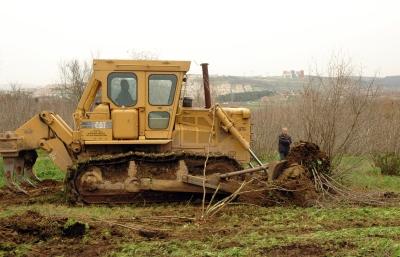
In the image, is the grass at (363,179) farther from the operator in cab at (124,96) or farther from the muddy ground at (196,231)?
the operator in cab at (124,96)

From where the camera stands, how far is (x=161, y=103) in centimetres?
1183

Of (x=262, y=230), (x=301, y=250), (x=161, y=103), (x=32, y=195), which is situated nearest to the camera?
(x=301, y=250)

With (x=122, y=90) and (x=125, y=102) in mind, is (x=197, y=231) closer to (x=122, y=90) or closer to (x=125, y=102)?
(x=125, y=102)

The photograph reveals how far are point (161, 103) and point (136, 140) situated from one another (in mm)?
926

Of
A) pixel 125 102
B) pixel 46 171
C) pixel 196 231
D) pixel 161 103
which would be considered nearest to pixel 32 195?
pixel 125 102

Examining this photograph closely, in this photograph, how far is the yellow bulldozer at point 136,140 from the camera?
11234 mm

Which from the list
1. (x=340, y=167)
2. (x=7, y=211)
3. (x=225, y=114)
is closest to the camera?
(x=7, y=211)

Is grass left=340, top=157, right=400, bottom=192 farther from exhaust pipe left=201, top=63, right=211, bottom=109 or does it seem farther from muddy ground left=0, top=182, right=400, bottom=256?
muddy ground left=0, top=182, right=400, bottom=256

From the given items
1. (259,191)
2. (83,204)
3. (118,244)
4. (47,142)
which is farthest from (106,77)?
(118,244)

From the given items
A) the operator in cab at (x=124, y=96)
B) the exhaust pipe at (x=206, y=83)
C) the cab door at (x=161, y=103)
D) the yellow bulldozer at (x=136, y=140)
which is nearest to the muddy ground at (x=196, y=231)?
the yellow bulldozer at (x=136, y=140)

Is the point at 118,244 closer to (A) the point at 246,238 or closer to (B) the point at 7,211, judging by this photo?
(A) the point at 246,238

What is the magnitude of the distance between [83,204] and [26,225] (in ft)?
8.97

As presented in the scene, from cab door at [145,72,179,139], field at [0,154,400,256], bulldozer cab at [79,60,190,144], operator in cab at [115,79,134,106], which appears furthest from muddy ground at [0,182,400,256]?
operator in cab at [115,79,134,106]

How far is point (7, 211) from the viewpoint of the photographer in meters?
10.5
